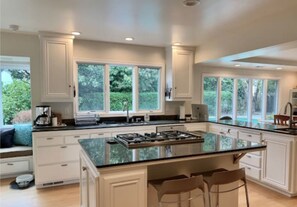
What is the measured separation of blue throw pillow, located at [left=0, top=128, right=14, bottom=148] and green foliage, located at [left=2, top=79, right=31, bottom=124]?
1.68 ft

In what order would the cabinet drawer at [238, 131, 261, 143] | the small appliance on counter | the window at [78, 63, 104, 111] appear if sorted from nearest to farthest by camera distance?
the cabinet drawer at [238, 131, 261, 143], the window at [78, 63, 104, 111], the small appliance on counter

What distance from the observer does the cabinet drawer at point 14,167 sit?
3773 millimetres

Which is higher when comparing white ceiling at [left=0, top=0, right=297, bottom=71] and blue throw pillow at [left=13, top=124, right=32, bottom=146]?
white ceiling at [left=0, top=0, right=297, bottom=71]

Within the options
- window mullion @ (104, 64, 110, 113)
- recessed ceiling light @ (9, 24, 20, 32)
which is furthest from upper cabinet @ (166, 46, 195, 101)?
recessed ceiling light @ (9, 24, 20, 32)

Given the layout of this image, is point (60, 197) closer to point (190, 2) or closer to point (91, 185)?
point (91, 185)

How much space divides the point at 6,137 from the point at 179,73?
352 cm

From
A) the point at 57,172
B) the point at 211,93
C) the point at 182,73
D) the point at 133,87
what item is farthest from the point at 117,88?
the point at 211,93

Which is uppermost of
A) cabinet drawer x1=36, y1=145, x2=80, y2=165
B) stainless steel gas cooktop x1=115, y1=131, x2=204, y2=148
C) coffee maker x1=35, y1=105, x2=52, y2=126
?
coffee maker x1=35, y1=105, x2=52, y2=126

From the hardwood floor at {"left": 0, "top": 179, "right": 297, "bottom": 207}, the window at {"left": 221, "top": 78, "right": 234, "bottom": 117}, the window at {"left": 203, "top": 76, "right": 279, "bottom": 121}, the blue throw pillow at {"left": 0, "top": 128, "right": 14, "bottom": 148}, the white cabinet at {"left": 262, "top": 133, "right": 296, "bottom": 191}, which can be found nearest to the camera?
the hardwood floor at {"left": 0, "top": 179, "right": 297, "bottom": 207}

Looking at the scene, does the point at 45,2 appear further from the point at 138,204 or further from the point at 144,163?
the point at 138,204

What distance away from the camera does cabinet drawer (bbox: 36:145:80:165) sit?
3.45 meters

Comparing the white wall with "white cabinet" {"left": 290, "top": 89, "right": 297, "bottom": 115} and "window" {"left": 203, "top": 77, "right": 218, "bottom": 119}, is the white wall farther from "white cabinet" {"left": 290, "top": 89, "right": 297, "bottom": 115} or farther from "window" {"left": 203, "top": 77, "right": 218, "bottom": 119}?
"window" {"left": 203, "top": 77, "right": 218, "bottom": 119}

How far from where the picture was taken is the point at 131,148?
2.17 m

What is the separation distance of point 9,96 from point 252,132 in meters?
4.61
